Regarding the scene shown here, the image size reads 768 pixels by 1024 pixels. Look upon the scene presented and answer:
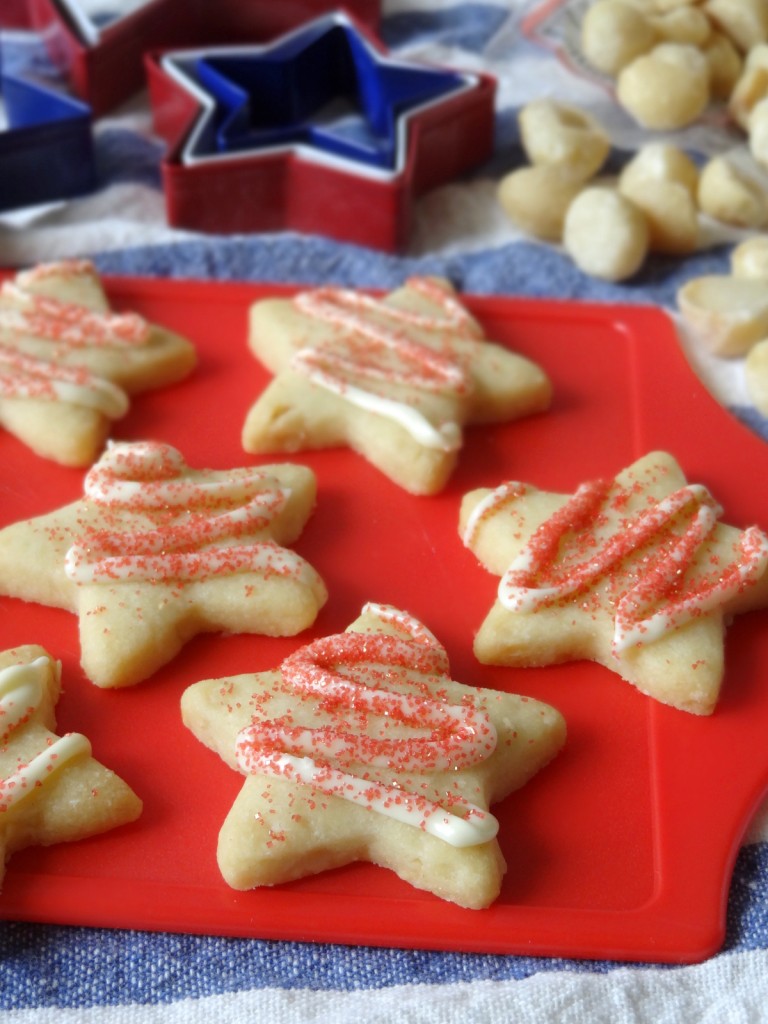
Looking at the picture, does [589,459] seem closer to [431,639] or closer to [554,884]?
[431,639]

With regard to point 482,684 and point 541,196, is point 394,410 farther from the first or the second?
point 541,196

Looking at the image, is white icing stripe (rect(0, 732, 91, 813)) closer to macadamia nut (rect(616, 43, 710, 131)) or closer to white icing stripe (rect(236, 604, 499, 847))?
white icing stripe (rect(236, 604, 499, 847))

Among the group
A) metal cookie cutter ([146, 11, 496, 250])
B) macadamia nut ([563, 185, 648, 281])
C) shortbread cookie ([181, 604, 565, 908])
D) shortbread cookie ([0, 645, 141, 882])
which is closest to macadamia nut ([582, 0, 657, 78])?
metal cookie cutter ([146, 11, 496, 250])

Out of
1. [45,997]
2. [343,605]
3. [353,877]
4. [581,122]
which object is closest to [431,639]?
[343,605]

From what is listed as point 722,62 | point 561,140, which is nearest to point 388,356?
point 561,140

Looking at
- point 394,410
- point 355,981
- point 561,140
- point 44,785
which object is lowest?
point 355,981

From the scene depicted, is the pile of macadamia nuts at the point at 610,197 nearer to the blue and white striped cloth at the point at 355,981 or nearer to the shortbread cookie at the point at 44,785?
the blue and white striped cloth at the point at 355,981
